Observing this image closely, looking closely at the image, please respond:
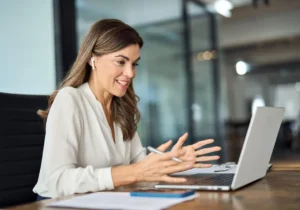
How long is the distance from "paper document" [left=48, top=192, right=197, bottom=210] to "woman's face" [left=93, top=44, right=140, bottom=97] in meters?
0.63

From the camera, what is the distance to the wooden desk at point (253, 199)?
2.87 ft

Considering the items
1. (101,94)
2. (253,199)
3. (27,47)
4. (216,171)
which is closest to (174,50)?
(27,47)

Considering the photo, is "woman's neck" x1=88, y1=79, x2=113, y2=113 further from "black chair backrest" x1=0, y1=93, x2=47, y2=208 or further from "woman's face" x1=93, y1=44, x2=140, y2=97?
"black chair backrest" x1=0, y1=93, x2=47, y2=208

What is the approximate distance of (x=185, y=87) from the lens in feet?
18.3

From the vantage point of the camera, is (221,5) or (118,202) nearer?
(118,202)

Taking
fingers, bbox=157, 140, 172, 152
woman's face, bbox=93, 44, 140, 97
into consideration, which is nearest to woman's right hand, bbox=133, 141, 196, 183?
fingers, bbox=157, 140, 172, 152

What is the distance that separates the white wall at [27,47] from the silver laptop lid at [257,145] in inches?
60.2

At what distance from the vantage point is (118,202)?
0.95 m

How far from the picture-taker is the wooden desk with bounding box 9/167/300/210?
2.87 feet

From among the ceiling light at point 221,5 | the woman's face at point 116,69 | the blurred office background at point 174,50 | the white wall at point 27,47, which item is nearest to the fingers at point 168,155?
the woman's face at point 116,69

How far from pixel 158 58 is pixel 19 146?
11.3 ft

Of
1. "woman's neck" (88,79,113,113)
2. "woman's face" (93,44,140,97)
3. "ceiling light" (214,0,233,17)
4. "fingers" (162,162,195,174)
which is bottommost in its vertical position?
"fingers" (162,162,195,174)

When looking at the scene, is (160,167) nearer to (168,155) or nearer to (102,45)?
(168,155)

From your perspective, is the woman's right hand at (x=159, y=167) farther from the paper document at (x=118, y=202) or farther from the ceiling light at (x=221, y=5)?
the ceiling light at (x=221, y=5)
